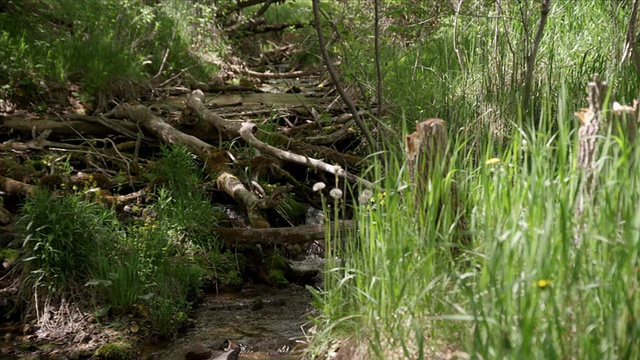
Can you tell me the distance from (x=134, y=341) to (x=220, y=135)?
10.9 feet

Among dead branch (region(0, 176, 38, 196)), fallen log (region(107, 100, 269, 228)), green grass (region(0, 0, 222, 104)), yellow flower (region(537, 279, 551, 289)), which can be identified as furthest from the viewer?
green grass (region(0, 0, 222, 104))

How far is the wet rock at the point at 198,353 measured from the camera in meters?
4.38

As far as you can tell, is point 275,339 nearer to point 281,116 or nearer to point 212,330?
point 212,330

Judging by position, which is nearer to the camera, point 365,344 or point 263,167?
point 365,344

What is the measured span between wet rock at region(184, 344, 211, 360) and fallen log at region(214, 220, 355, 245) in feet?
4.57

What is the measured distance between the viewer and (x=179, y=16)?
481 inches

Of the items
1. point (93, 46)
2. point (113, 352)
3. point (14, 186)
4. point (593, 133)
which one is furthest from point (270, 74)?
point (593, 133)

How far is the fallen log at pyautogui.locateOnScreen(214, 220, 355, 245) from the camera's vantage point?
18.2 ft

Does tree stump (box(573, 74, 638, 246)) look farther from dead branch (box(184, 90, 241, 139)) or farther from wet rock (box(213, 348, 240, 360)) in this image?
dead branch (box(184, 90, 241, 139))

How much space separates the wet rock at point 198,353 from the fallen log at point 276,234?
1393mm

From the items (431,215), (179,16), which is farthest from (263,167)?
(179,16)

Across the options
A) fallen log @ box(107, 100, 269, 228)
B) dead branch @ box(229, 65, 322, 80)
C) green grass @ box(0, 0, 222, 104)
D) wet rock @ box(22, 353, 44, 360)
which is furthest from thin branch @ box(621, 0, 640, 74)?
dead branch @ box(229, 65, 322, 80)

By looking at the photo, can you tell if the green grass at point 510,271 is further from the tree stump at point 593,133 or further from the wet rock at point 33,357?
the wet rock at point 33,357

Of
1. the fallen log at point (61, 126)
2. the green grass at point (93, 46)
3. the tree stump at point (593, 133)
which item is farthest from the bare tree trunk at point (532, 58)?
the green grass at point (93, 46)
